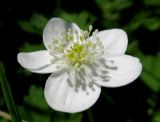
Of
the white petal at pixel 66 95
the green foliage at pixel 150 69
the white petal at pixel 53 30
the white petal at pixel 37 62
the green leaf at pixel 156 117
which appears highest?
the white petal at pixel 53 30

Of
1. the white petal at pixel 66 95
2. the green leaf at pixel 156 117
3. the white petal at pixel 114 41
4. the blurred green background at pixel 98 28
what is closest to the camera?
the white petal at pixel 66 95

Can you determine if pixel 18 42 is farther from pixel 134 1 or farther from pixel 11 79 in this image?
pixel 134 1

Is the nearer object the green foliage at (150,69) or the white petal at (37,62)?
the white petal at (37,62)

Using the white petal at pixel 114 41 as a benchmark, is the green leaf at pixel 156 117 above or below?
below

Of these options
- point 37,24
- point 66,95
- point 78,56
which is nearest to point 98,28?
point 37,24

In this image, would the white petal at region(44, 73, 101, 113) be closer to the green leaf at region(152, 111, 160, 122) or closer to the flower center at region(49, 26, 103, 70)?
the flower center at region(49, 26, 103, 70)

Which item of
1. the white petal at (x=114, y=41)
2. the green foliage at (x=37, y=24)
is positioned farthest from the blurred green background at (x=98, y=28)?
the white petal at (x=114, y=41)

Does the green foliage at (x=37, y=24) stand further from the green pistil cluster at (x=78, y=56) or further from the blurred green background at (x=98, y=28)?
the green pistil cluster at (x=78, y=56)

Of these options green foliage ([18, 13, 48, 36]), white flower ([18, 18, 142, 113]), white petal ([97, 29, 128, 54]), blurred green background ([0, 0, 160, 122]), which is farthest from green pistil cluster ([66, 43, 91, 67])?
green foliage ([18, 13, 48, 36])
